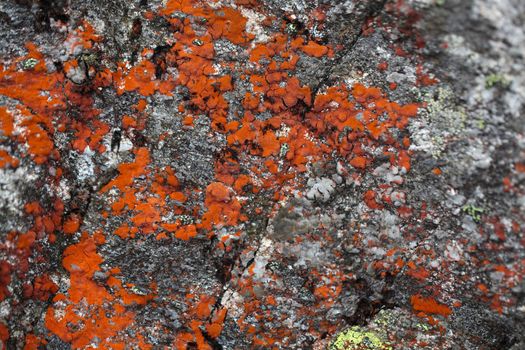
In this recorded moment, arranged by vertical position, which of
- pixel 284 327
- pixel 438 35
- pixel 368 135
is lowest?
pixel 284 327

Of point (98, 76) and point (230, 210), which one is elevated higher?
point (98, 76)

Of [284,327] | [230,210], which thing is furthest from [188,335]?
[230,210]

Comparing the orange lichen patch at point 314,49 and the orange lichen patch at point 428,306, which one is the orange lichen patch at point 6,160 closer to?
the orange lichen patch at point 314,49

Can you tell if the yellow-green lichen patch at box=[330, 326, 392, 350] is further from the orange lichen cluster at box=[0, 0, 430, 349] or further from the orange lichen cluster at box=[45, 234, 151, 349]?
the orange lichen cluster at box=[45, 234, 151, 349]

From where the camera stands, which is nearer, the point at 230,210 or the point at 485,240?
the point at 485,240

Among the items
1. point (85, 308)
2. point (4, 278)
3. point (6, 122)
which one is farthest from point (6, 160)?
point (85, 308)

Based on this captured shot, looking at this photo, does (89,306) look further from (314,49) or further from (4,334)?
(314,49)

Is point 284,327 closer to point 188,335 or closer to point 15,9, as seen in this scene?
point 188,335
